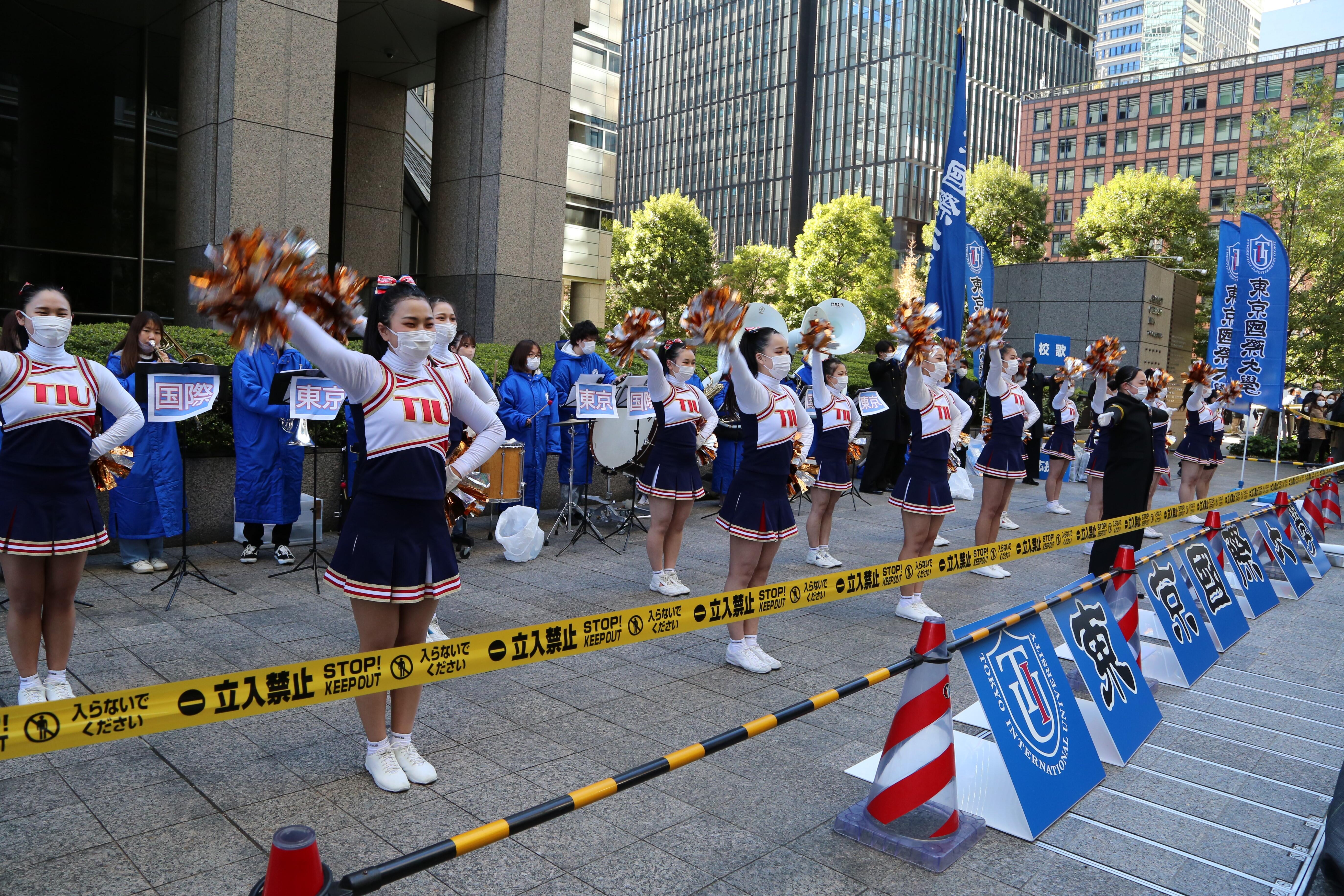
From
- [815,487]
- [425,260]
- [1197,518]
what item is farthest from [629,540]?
[425,260]

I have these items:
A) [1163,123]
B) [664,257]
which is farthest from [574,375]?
[1163,123]

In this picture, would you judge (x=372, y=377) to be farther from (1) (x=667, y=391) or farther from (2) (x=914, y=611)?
(2) (x=914, y=611)

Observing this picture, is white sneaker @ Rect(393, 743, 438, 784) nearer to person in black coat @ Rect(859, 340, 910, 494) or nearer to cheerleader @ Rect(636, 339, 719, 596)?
cheerleader @ Rect(636, 339, 719, 596)

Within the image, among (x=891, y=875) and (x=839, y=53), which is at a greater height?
(x=839, y=53)

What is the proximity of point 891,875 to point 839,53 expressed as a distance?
9267cm

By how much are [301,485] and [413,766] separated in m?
4.86

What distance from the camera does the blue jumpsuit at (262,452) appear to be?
7488mm

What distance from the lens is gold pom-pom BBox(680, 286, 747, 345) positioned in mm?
5016

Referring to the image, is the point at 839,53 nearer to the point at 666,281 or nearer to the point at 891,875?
the point at 666,281

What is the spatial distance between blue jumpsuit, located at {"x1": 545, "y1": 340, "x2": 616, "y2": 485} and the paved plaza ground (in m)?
3.18

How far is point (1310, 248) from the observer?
2872 centimetres

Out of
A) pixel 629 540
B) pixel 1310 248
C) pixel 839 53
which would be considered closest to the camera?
pixel 629 540

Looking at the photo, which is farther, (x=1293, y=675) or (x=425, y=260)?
(x=425, y=260)

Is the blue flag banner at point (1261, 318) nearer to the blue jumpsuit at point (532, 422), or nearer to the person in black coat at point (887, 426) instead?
the person in black coat at point (887, 426)
